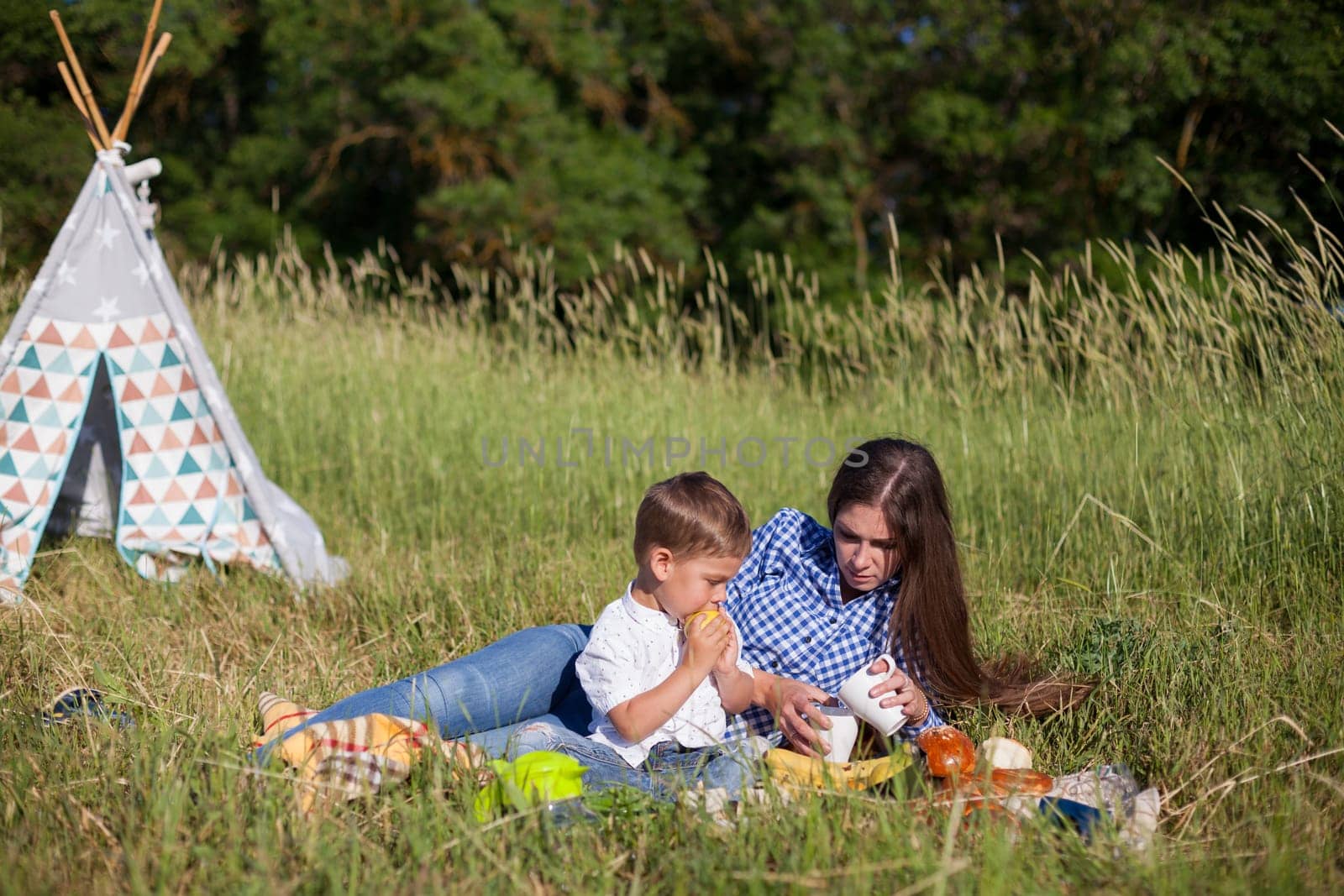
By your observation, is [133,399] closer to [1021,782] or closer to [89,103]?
[89,103]

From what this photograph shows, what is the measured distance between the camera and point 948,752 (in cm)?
228

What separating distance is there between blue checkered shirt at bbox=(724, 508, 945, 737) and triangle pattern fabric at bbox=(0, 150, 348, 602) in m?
1.63

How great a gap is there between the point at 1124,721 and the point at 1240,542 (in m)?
1.01

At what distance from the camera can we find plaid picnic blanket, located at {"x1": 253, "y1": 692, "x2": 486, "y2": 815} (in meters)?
2.07

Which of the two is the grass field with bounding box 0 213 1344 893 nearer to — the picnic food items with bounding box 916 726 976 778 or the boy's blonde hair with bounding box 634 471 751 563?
the picnic food items with bounding box 916 726 976 778

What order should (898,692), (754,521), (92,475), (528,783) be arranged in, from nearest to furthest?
(528,783), (898,692), (92,475), (754,521)

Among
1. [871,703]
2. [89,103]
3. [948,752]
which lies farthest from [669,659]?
Answer: [89,103]

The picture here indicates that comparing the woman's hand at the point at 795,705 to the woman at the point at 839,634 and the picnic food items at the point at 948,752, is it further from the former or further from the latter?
the picnic food items at the point at 948,752

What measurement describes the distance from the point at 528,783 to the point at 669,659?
0.44 metres

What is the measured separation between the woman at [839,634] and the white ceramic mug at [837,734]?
0.05m

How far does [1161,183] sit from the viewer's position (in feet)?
29.1

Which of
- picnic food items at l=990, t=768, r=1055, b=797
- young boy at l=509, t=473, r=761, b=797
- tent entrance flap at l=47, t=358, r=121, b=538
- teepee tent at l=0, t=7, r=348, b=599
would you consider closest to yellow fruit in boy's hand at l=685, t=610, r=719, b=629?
young boy at l=509, t=473, r=761, b=797

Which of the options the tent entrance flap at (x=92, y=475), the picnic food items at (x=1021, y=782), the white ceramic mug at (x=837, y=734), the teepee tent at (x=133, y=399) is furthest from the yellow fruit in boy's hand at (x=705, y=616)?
the tent entrance flap at (x=92, y=475)

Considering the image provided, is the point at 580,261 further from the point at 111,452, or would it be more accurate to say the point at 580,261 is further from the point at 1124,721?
the point at 1124,721
